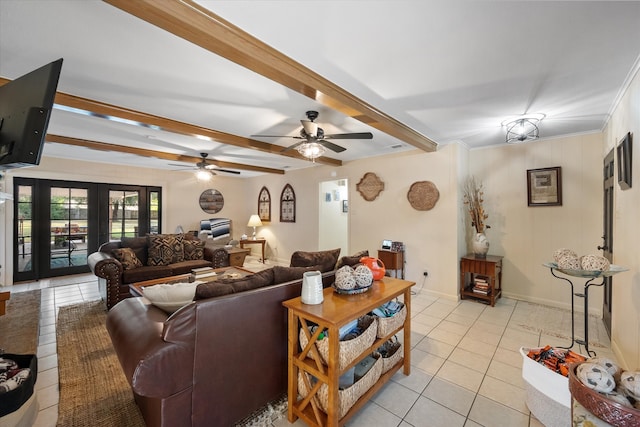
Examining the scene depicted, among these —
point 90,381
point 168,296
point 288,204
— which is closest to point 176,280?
point 90,381

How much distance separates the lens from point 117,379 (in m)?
2.02

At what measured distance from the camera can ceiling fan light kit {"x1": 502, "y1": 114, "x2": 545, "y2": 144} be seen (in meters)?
2.79

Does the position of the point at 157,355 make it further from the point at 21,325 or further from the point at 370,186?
the point at 370,186

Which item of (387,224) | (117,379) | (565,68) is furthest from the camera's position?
(387,224)

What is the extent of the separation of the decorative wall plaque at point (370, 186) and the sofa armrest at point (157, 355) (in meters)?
3.80

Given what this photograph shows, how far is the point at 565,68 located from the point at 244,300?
271 cm

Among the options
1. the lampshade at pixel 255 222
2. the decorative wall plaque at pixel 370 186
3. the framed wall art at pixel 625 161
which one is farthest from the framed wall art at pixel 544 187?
the lampshade at pixel 255 222

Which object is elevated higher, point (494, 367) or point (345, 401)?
point (345, 401)

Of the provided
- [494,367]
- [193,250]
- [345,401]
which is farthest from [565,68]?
[193,250]

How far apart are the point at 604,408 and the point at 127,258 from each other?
15.5 ft

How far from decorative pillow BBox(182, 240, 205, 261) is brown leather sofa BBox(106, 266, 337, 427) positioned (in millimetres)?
2824

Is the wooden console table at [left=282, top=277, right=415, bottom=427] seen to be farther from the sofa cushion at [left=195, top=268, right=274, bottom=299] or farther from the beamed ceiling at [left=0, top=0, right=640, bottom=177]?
the beamed ceiling at [left=0, top=0, right=640, bottom=177]

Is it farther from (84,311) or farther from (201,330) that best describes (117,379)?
(84,311)

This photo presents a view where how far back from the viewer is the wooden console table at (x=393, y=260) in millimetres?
4145
